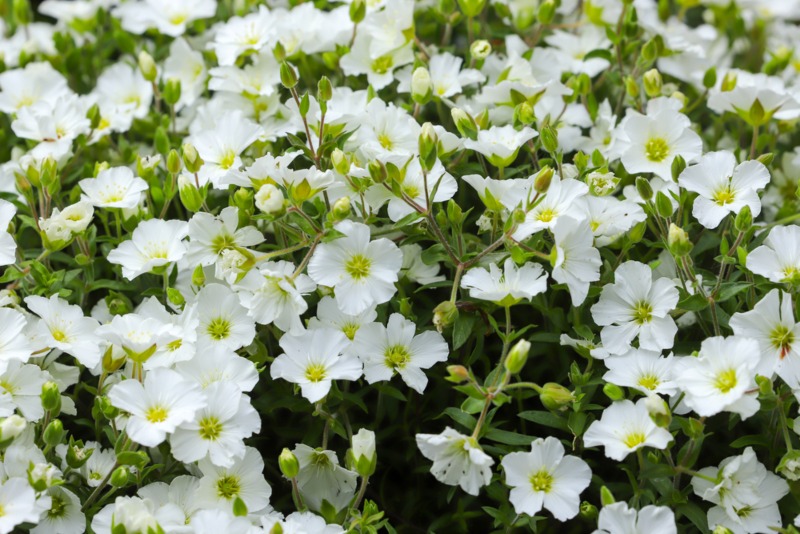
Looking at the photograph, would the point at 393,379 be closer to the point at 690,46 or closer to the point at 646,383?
the point at 646,383

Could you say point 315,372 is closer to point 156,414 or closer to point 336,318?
point 336,318

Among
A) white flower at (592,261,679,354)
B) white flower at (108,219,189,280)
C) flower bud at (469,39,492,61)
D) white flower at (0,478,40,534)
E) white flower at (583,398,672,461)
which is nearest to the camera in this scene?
white flower at (0,478,40,534)

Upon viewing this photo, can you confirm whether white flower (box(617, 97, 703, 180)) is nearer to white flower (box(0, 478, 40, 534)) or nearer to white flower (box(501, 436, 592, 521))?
white flower (box(501, 436, 592, 521))

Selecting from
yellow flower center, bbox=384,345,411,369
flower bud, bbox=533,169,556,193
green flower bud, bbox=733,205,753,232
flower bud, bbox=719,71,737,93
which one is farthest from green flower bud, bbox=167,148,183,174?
flower bud, bbox=719,71,737,93

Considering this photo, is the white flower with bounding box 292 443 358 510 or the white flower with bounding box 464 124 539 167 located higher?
the white flower with bounding box 464 124 539 167

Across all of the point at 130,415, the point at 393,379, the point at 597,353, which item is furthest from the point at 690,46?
the point at 130,415

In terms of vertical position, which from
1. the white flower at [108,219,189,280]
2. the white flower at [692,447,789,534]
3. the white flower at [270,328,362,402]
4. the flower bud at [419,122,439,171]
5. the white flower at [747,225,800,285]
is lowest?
the white flower at [692,447,789,534]

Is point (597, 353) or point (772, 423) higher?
point (597, 353)

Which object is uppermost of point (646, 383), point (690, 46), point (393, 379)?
point (690, 46)
